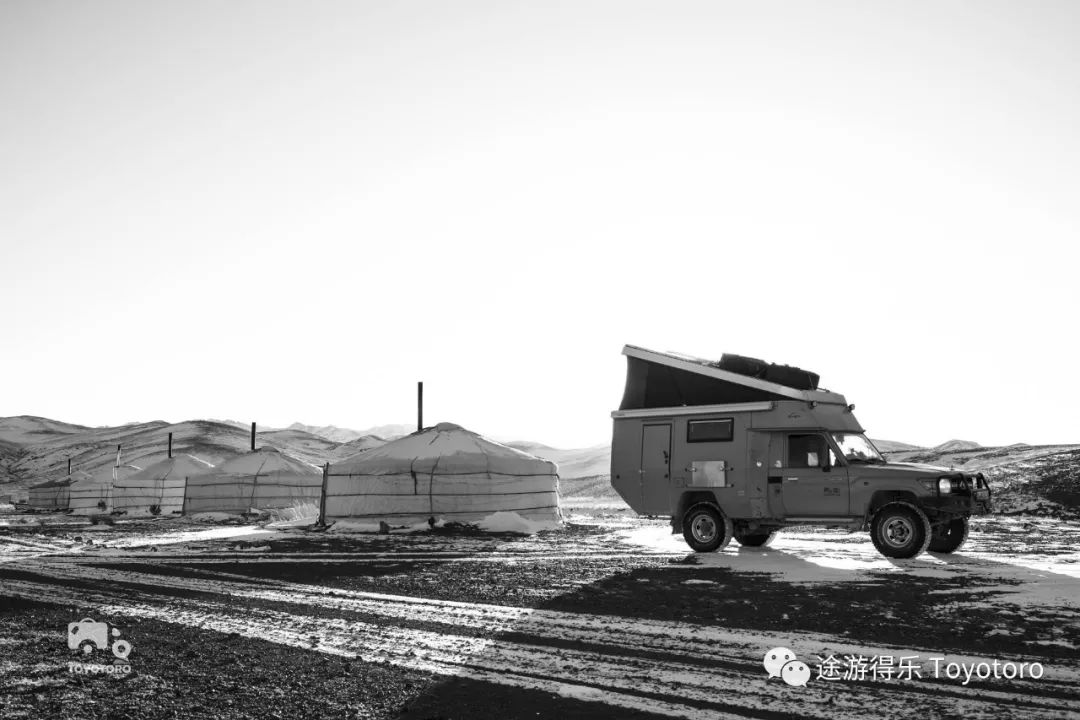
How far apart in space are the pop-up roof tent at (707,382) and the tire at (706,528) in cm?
205

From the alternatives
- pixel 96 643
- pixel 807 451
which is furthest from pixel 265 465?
pixel 96 643

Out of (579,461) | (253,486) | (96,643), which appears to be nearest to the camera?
(96,643)

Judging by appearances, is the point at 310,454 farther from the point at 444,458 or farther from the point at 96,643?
the point at 96,643

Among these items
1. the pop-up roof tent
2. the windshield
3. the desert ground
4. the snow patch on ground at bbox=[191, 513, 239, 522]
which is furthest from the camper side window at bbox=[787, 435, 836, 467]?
the snow patch on ground at bbox=[191, 513, 239, 522]

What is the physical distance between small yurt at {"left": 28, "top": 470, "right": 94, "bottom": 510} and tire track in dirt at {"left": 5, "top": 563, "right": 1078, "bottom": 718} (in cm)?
5348

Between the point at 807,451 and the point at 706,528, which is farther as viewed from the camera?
the point at 706,528

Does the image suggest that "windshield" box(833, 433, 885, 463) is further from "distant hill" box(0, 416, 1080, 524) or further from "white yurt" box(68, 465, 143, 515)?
"white yurt" box(68, 465, 143, 515)

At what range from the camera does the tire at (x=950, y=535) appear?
49.7 ft

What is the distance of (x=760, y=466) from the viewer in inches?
631

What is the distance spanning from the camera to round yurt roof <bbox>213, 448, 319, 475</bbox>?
40.6m

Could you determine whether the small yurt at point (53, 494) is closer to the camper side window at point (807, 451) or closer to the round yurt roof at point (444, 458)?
the round yurt roof at point (444, 458)

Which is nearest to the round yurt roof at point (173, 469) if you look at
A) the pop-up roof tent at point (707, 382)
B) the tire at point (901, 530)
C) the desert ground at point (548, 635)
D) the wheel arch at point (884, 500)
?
the desert ground at point (548, 635)

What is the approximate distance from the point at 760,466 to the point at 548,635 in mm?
8921

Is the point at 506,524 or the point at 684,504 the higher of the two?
the point at 684,504
